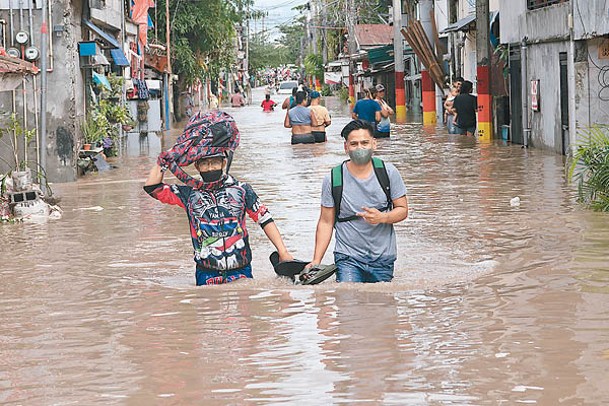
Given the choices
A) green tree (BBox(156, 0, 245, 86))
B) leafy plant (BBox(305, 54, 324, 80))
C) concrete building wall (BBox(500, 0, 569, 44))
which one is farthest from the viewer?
leafy plant (BBox(305, 54, 324, 80))

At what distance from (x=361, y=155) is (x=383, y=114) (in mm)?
18606

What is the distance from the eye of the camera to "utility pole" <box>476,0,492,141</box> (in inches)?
1179

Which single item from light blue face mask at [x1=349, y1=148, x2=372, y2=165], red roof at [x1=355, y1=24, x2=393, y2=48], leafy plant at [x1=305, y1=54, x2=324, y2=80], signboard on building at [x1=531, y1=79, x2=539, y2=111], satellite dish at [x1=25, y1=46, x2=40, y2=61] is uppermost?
leafy plant at [x1=305, y1=54, x2=324, y2=80]

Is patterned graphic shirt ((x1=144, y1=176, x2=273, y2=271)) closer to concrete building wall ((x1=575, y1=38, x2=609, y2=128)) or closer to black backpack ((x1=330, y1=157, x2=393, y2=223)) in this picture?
black backpack ((x1=330, y1=157, x2=393, y2=223))

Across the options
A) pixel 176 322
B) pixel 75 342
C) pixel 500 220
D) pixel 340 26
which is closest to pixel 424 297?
pixel 176 322

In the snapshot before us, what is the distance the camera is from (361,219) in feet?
28.3

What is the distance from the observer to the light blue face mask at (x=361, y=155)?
848cm

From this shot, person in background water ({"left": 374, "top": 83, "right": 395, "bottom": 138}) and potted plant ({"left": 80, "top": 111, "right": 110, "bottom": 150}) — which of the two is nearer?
potted plant ({"left": 80, "top": 111, "right": 110, "bottom": 150})

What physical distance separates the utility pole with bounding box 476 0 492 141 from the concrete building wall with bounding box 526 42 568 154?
143 inches

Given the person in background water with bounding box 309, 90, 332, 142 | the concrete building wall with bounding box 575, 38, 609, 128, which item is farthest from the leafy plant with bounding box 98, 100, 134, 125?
the concrete building wall with bounding box 575, 38, 609, 128

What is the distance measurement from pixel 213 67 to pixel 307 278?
4723cm

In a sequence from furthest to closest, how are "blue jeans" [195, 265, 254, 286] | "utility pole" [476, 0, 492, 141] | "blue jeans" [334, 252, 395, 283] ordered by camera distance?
"utility pole" [476, 0, 492, 141]
"blue jeans" [195, 265, 254, 286]
"blue jeans" [334, 252, 395, 283]

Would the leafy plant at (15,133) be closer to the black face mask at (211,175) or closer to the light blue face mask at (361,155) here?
the black face mask at (211,175)

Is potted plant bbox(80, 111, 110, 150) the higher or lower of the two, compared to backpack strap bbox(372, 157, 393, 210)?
higher
